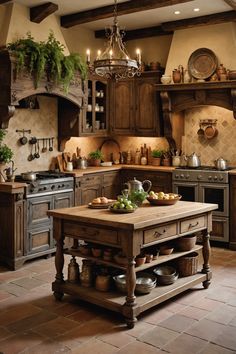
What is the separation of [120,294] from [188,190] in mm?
3081

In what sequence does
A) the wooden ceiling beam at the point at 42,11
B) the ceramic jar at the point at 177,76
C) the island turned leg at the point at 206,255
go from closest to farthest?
the island turned leg at the point at 206,255 → the wooden ceiling beam at the point at 42,11 → the ceramic jar at the point at 177,76

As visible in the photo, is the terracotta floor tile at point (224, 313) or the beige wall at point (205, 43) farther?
the beige wall at point (205, 43)

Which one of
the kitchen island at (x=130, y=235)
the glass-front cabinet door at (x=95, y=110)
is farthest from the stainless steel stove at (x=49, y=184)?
the kitchen island at (x=130, y=235)

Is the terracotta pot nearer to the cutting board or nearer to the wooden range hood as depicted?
the wooden range hood

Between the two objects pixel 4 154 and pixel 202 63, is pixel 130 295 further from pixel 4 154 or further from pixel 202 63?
pixel 202 63

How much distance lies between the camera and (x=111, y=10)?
6.46 metres

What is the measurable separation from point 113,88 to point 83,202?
226 cm

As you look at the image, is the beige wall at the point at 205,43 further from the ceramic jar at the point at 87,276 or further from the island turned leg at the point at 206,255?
the ceramic jar at the point at 87,276

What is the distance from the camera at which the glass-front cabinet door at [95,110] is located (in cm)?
737

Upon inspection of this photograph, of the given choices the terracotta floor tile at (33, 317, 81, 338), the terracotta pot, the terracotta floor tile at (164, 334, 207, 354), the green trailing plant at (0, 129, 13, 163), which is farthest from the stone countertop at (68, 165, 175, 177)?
the terracotta floor tile at (164, 334, 207, 354)

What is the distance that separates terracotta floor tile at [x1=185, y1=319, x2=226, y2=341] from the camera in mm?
3785

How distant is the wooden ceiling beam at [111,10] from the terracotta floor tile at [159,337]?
405cm

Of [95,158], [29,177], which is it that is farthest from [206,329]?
[95,158]

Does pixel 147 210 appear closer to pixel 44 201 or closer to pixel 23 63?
pixel 44 201
